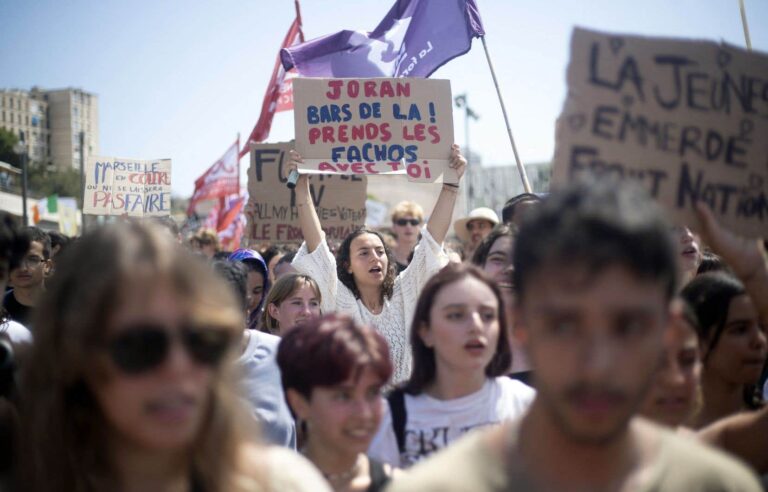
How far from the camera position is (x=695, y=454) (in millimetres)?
1697

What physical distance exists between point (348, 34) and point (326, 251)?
3.40 metres

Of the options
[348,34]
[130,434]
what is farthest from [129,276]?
[348,34]

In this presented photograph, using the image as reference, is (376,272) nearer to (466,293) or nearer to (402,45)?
(466,293)

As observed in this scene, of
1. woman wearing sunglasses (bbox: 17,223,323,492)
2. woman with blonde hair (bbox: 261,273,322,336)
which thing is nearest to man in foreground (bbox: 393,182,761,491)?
woman wearing sunglasses (bbox: 17,223,323,492)

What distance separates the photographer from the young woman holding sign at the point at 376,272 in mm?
5199

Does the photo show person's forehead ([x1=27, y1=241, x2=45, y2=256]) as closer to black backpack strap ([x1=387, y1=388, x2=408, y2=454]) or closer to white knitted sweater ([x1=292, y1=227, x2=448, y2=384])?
white knitted sweater ([x1=292, y1=227, x2=448, y2=384])

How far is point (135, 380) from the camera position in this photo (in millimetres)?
1758

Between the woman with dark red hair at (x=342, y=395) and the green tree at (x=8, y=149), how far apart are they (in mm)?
69741

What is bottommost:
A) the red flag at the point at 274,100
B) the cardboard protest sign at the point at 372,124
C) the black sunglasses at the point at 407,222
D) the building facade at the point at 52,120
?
the black sunglasses at the point at 407,222

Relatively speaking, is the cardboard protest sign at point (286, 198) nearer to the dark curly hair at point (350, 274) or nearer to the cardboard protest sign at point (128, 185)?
the cardboard protest sign at point (128, 185)

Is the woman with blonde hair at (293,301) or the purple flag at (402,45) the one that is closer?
the woman with blonde hair at (293,301)

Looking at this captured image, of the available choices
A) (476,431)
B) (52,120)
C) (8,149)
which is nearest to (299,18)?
(476,431)

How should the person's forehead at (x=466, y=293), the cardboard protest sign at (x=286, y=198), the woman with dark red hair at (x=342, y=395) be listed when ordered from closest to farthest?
1. the woman with dark red hair at (x=342, y=395)
2. the person's forehead at (x=466, y=293)
3. the cardboard protest sign at (x=286, y=198)

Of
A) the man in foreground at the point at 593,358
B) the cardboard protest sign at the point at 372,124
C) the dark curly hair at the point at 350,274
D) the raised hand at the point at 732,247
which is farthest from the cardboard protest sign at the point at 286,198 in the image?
the man in foreground at the point at 593,358
